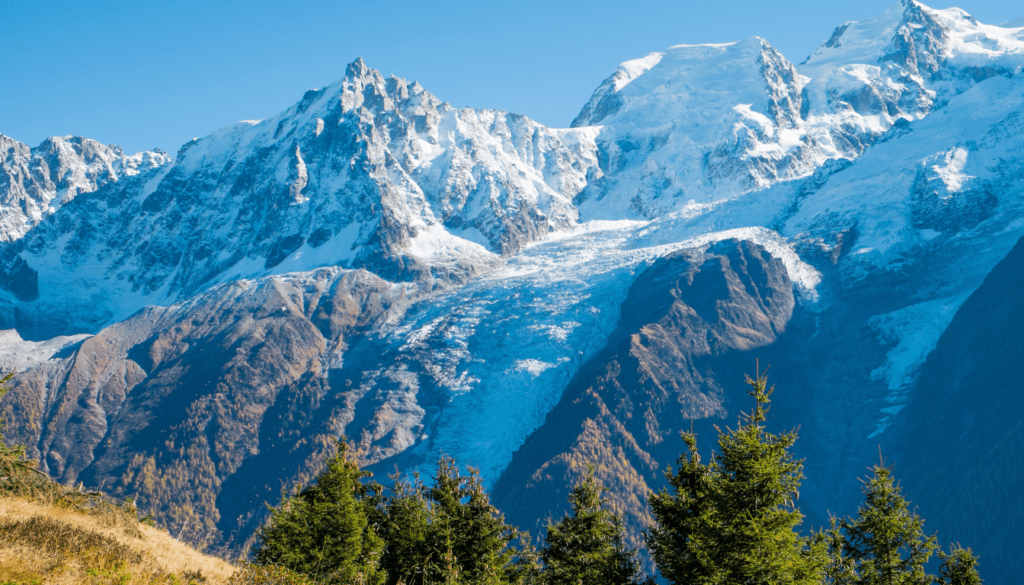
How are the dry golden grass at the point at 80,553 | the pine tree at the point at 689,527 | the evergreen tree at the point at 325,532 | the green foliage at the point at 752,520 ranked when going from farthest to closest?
1. the evergreen tree at the point at 325,532
2. the pine tree at the point at 689,527
3. the green foliage at the point at 752,520
4. the dry golden grass at the point at 80,553

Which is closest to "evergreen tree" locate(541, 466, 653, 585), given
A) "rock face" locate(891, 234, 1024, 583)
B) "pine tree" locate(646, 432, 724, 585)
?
"pine tree" locate(646, 432, 724, 585)

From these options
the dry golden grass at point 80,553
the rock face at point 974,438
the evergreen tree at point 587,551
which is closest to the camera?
the dry golden grass at point 80,553

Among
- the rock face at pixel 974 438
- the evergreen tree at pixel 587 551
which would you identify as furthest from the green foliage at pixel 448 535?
the rock face at pixel 974 438

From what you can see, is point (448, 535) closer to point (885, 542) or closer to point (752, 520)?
point (752, 520)

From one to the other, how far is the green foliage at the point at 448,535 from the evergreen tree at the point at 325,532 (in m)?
1.26

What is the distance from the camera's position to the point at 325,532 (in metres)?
34.6

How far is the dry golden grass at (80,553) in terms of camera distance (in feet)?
48.5

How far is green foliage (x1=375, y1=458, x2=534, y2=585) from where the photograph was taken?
3175 centimetres

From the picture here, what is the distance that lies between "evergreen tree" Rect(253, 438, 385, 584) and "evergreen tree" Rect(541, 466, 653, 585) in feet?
26.6

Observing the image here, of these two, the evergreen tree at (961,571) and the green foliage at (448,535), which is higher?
the green foliage at (448,535)

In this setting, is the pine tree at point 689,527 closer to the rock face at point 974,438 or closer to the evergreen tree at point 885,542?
the evergreen tree at point 885,542

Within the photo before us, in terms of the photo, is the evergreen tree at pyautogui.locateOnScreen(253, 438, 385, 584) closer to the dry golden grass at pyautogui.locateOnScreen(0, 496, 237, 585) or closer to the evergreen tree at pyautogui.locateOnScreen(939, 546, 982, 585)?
the dry golden grass at pyautogui.locateOnScreen(0, 496, 237, 585)

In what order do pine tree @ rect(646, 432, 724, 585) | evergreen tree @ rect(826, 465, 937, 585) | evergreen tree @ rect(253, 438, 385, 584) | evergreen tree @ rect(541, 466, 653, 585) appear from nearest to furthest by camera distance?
pine tree @ rect(646, 432, 724, 585), evergreen tree @ rect(541, 466, 653, 585), evergreen tree @ rect(826, 465, 937, 585), evergreen tree @ rect(253, 438, 385, 584)

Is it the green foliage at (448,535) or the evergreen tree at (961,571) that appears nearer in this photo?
the green foliage at (448,535)
